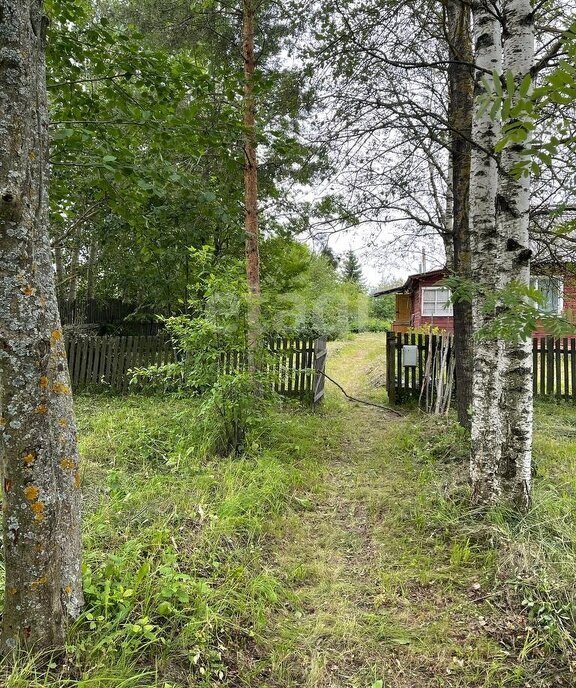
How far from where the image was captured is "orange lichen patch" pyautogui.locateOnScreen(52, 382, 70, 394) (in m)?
1.77

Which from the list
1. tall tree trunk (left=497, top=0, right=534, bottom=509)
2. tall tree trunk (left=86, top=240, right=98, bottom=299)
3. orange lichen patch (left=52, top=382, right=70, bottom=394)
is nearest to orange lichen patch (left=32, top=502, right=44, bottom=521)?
orange lichen patch (left=52, top=382, right=70, bottom=394)

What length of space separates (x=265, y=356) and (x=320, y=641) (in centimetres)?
299

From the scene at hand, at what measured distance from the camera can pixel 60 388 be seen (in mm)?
1796

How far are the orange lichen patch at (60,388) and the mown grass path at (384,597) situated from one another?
1.63 m

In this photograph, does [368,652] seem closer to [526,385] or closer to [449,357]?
[526,385]

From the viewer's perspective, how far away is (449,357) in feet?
21.7

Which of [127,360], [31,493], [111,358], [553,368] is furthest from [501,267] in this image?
[111,358]

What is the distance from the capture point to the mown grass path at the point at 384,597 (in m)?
1.96

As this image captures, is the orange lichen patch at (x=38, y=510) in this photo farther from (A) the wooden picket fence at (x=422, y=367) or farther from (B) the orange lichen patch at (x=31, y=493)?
(A) the wooden picket fence at (x=422, y=367)

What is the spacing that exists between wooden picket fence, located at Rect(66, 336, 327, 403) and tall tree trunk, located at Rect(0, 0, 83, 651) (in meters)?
5.66

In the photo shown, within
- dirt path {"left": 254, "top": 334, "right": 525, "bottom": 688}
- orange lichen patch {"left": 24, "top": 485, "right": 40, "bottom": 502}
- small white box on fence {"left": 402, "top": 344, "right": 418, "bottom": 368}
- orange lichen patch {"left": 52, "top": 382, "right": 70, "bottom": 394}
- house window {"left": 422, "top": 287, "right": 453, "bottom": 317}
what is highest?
→ house window {"left": 422, "top": 287, "right": 453, "bottom": 317}

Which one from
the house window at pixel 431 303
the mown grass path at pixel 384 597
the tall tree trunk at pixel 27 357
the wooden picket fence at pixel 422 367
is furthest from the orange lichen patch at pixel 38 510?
the house window at pixel 431 303

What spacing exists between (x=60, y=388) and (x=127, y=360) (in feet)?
20.1

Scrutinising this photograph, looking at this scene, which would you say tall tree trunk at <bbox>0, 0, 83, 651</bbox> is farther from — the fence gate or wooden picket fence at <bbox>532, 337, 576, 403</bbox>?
wooden picket fence at <bbox>532, 337, 576, 403</bbox>
